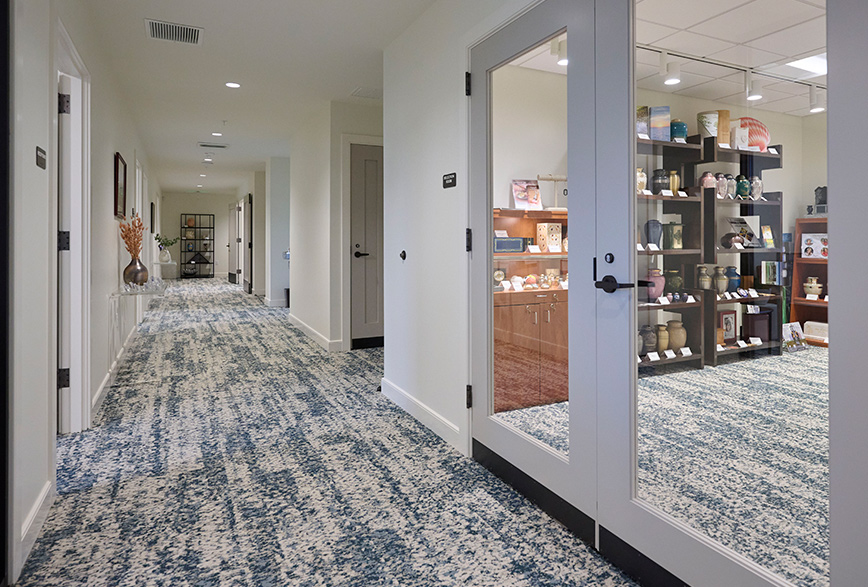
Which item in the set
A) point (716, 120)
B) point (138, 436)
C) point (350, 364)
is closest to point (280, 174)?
point (350, 364)

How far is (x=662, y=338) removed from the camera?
158cm

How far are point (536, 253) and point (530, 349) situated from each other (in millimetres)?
380

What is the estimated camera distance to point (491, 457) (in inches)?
93.0

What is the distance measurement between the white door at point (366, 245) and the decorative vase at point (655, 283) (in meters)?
3.96

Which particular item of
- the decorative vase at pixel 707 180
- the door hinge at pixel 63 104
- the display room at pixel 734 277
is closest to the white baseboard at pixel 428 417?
the display room at pixel 734 277

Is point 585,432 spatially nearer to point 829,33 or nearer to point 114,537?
point 829,33

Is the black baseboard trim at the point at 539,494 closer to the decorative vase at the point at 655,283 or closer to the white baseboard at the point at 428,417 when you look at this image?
the white baseboard at the point at 428,417

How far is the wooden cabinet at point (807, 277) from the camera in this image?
1145mm

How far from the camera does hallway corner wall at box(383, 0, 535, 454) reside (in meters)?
2.55

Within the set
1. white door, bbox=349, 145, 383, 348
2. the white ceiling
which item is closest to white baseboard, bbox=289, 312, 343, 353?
white door, bbox=349, 145, 383, 348

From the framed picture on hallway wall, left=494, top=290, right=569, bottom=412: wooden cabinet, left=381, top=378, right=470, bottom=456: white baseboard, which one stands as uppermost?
the framed picture on hallway wall

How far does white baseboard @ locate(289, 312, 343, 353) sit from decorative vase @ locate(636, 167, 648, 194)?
4000 millimetres

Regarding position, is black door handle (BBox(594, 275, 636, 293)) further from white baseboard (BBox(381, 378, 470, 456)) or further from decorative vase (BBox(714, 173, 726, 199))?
white baseboard (BBox(381, 378, 470, 456))

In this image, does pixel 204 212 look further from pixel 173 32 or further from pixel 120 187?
pixel 173 32
